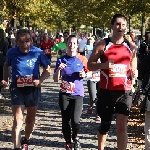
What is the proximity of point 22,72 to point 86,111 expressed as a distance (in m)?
4.60

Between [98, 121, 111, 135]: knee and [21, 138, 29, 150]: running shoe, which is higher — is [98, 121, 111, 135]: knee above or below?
above

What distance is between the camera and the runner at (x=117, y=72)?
18.6 feet

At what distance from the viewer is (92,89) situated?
986cm

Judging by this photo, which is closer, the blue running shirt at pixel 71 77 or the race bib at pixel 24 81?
the race bib at pixel 24 81

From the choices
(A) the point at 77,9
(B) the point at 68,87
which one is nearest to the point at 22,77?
(B) the point at 68,87

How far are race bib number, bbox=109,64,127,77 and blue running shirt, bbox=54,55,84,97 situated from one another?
1.10 metres

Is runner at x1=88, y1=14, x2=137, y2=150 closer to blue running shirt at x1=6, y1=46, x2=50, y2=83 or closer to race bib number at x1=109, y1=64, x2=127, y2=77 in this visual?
race bib number at x1=109, y1=64, x2=127, y2=77

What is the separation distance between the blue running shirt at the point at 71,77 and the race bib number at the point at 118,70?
1.10 m

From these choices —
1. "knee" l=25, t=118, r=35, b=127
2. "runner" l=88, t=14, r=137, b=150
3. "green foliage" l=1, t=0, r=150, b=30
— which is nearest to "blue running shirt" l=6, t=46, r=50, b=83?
"knee" l=25, t=118, r=35, b=127

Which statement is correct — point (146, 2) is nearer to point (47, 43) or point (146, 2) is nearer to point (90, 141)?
point (47, 43)

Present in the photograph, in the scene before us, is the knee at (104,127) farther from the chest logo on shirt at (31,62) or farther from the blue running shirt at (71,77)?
the chest logo on shirt at (31,62)

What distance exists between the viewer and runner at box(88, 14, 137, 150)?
5.68 meters

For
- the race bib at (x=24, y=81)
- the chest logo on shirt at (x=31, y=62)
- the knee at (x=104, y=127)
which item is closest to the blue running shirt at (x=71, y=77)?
the chest logo on shirt at (x=31, y=62)

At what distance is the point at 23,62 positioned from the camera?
6.36 metres
